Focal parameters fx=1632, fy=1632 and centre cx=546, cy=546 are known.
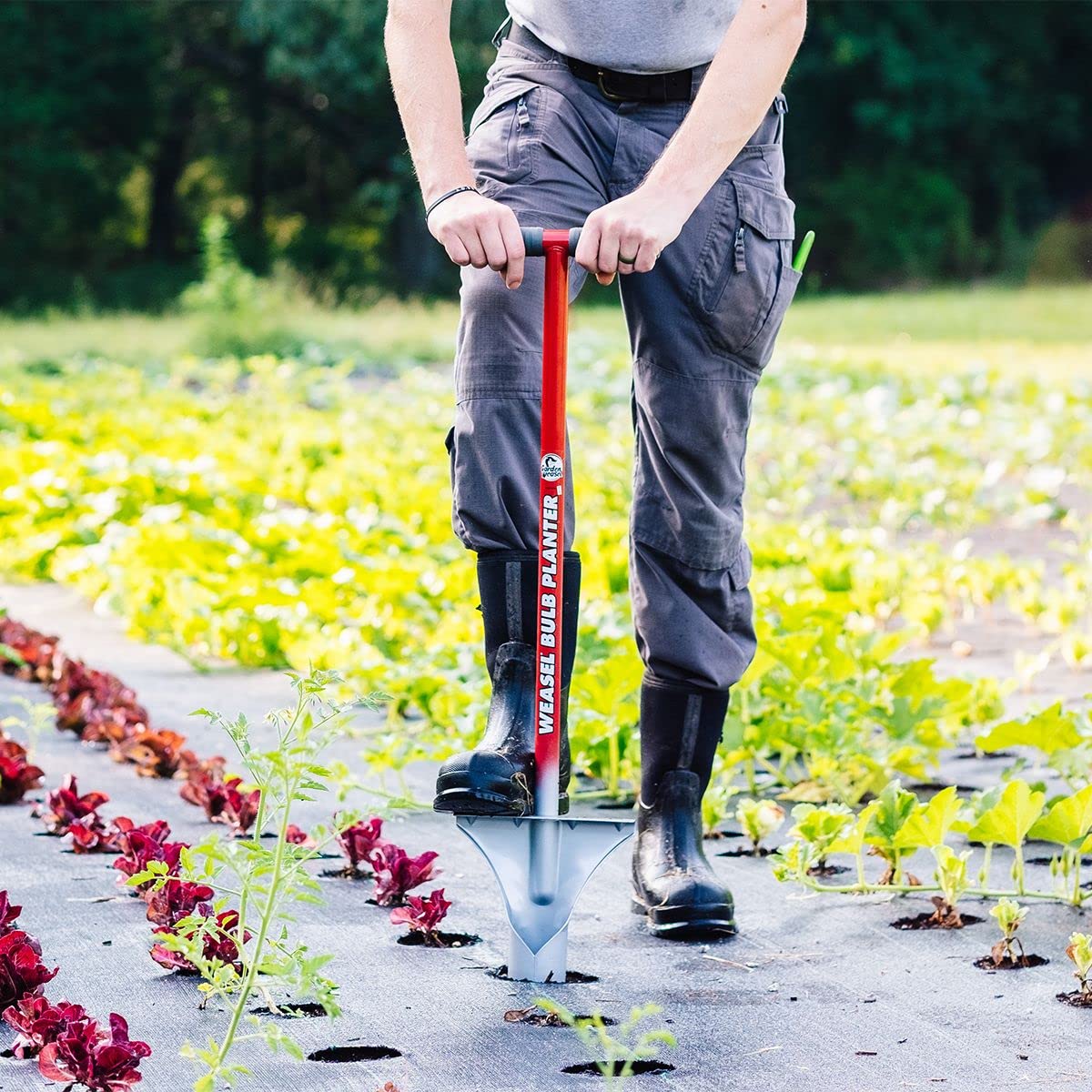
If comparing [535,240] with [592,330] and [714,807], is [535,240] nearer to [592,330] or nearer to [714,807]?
[714,807]

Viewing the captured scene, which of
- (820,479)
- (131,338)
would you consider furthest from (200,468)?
(131,338)

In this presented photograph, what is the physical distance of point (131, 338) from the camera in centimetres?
1706

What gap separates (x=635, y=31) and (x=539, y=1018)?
142 cm

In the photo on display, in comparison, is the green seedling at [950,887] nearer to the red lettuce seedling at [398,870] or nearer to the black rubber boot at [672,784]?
the black rubber boot at [672,784]

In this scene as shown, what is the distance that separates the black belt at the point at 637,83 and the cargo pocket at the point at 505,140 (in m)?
0.08

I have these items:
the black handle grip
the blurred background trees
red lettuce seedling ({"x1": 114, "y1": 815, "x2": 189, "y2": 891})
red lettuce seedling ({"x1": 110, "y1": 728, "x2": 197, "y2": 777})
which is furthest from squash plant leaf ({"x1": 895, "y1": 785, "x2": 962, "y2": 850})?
the blurred background trees

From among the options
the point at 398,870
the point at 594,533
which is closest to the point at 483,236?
the point at 398,870

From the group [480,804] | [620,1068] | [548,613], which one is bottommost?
[620,1068]

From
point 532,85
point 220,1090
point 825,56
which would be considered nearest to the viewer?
point 220,1090

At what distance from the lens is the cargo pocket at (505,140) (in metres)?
2.41

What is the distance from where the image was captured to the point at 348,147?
3288cm

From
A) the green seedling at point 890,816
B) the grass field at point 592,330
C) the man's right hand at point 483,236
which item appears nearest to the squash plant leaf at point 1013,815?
the green seedling at point 890,816

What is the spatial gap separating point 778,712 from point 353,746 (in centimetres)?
99

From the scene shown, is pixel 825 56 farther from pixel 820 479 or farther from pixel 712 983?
pixel 712 983
